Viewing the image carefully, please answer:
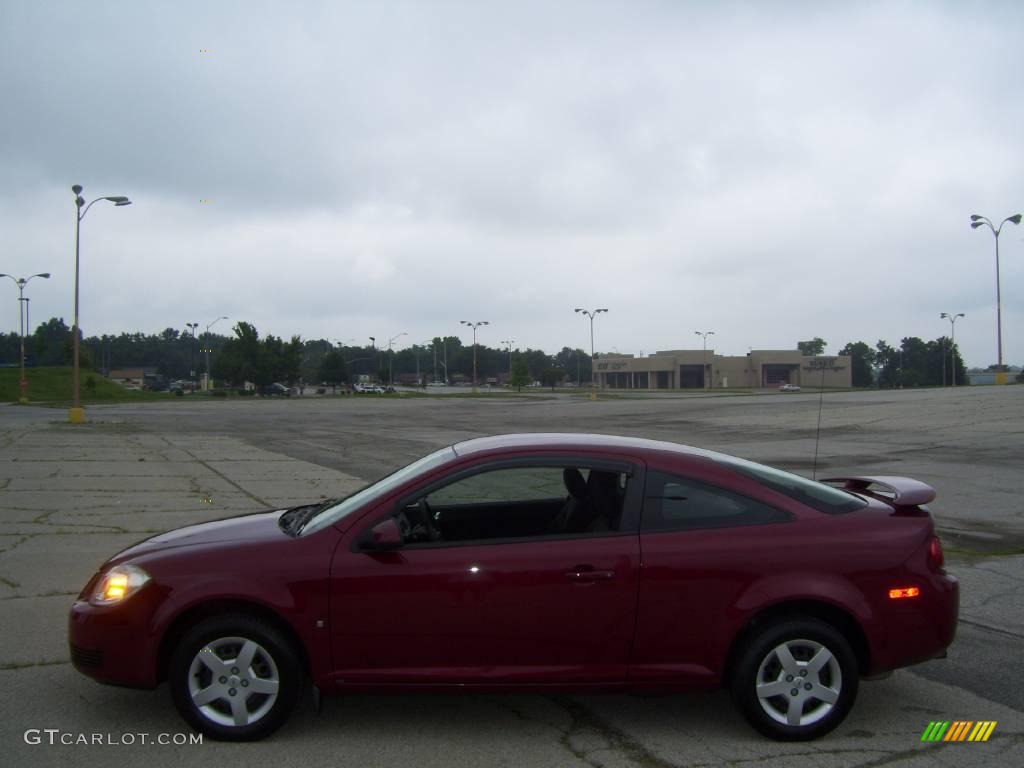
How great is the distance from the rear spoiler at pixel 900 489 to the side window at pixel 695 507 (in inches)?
30.2

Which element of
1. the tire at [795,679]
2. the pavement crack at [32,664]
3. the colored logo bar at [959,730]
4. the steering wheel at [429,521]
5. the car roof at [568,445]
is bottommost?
the colored logo bar at [959,730]

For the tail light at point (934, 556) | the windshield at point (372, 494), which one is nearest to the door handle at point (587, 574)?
the windshield at point (372, 494)

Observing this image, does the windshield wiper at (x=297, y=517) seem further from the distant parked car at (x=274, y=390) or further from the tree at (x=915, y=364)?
the tree at (x=915, y=364)

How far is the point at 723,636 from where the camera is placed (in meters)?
4.03

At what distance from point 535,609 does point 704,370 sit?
116 meters

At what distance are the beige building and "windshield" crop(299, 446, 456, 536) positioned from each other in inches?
3632

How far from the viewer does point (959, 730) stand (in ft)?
13.9

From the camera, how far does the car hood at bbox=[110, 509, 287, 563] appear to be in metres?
4.25

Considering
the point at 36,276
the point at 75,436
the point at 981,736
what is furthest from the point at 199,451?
the point at 36,276

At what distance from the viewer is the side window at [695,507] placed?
417 cm

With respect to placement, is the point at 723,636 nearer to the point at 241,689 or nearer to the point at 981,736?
the point at 981,736

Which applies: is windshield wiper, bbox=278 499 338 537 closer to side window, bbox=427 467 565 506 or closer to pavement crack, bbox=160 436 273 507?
side window, bbox=427 467 565 506

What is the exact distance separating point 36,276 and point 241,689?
64767 mm

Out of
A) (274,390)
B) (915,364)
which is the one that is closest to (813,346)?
(915,364)
